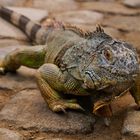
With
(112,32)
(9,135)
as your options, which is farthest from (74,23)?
(9,135)

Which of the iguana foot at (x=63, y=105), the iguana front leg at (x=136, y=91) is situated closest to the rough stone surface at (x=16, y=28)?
the iguana foot at (x=63, y=105)

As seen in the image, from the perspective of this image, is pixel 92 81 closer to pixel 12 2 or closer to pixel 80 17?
pixel 80 17

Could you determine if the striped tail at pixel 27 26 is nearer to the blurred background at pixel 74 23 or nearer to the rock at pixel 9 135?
the blurred background at pixel 74 23

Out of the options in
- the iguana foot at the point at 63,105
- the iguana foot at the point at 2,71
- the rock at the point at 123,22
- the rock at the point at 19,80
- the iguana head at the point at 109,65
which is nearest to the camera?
the iguana head at the point at 109,65

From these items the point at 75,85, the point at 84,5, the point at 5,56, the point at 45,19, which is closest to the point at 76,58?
the point at 75,85

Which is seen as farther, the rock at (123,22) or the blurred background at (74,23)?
the rock at (123,22)

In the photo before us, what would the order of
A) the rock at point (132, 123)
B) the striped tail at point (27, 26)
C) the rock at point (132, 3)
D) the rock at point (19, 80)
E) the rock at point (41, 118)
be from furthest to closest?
1. the rock at point (132, 3)
2. the striped tail at point (27, 26)
3. the rock at point (19, 80)
4. the rock at point (41, 118)
5. the rock at point (132, 123)

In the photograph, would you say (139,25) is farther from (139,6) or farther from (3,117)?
(3,117)

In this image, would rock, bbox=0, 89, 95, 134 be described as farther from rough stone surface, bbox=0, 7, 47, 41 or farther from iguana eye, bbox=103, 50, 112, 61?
rough stone surface, bbox=0, 7, 47, 41
